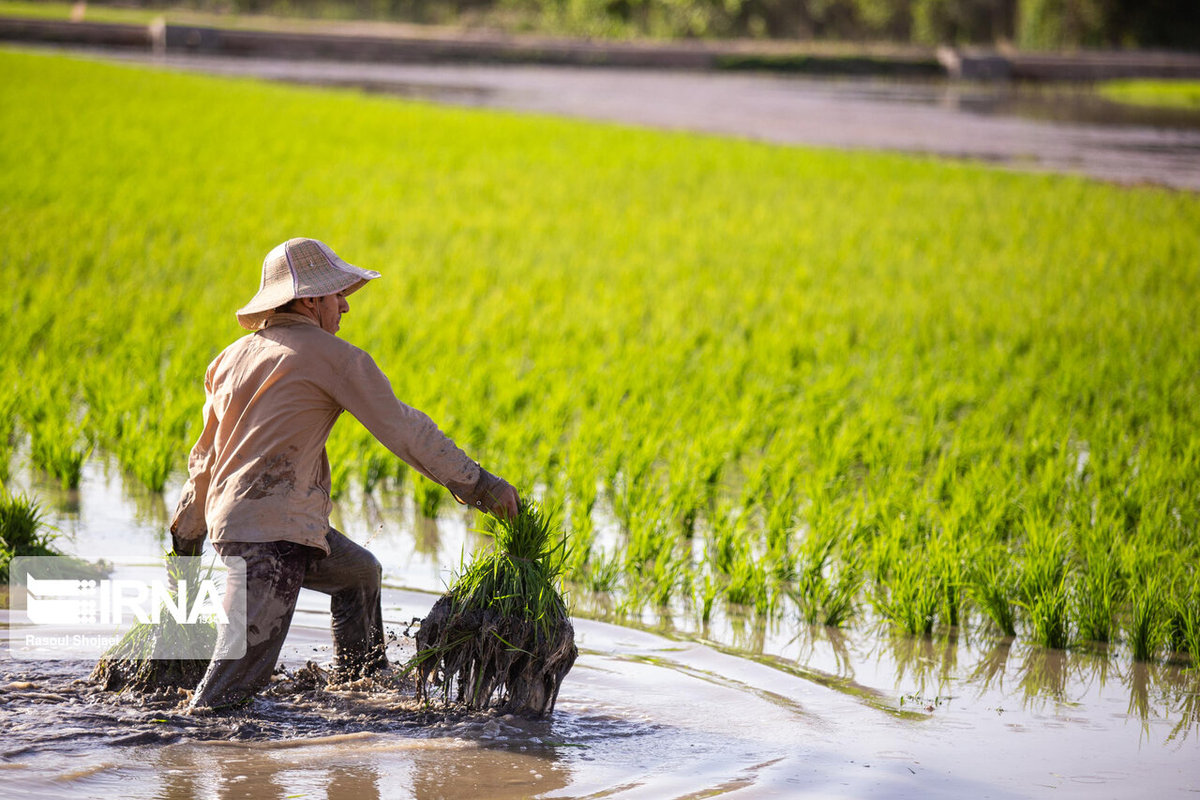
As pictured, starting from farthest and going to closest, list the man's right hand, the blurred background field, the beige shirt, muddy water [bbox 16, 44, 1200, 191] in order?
the blurred background field
muddy water [bbox 16, 44, 1200, 191]
the man's right hand
the beige shirt

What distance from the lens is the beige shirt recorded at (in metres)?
2.83

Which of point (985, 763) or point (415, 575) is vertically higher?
point (415, 575)

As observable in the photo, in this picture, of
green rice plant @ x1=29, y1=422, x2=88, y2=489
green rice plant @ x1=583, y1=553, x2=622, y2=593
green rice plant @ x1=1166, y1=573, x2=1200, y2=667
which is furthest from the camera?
green rice plant @ x1=29, y1=422, x2=88, y2=489

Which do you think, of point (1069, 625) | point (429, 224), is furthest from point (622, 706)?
point (429, 224)

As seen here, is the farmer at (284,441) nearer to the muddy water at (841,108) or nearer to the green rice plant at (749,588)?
the green rice plant at (749,588)

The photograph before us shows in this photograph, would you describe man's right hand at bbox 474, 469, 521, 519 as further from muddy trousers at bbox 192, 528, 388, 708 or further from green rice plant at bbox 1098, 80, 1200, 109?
green rice plant at bbox 1098, 80, 1200, 109

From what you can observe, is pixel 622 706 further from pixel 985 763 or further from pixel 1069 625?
pixel 1069 625

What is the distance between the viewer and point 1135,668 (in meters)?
3.73

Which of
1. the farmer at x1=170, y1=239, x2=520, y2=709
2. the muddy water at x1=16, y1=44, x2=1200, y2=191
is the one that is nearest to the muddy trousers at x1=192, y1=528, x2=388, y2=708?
the farmer at x1=170, y1=239, x2=520, y2=709

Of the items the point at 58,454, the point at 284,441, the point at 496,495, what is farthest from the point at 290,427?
the point at 58,454

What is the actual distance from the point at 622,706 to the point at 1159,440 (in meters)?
3.22

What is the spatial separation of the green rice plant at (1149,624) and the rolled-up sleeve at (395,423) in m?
2.01

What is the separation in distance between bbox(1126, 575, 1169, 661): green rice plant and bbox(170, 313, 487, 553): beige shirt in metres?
2.02

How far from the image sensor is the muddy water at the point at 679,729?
9.29 feet
